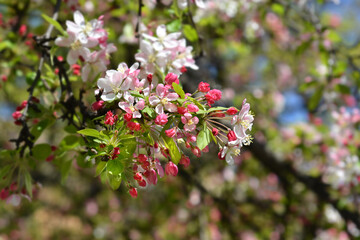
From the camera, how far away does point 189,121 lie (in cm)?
85

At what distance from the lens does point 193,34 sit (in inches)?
61.4

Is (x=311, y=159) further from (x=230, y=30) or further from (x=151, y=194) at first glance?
(x=151, y=194)

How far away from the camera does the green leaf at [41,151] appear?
1250mm

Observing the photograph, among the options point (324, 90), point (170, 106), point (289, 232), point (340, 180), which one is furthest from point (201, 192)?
point (170, 106)

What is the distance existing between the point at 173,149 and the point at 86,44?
61 cm

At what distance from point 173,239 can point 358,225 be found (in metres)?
2.67

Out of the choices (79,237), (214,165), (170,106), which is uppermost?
(170,106)

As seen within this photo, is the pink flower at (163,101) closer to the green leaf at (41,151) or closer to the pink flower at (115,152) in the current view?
the pink flower at (115,152)

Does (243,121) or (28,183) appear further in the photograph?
(28,183)

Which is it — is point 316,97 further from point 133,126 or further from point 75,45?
point 133,126

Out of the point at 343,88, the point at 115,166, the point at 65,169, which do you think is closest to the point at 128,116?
the point at 115,166

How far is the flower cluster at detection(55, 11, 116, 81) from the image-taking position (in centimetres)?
125

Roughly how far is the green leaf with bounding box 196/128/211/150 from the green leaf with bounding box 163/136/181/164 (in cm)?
7

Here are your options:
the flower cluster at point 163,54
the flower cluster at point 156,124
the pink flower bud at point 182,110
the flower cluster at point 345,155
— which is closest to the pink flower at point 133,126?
the flower cluster at point 156,124
